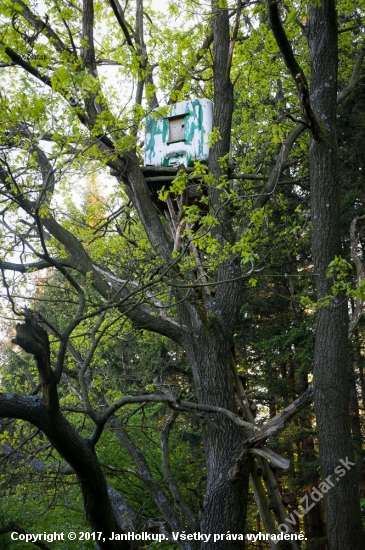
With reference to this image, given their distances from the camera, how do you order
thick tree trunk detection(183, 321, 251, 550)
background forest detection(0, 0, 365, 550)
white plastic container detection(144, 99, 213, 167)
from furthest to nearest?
white plastic container detection(144, 99, 213, 167) → thick tree trunk detection(183, 321, 251, 550) → background forest detection(0, 0, 365, 550)

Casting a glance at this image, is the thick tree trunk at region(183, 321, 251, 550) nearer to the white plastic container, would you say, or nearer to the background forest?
the background forest

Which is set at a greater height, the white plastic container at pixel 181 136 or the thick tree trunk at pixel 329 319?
the white plastic container at pixel 181 136

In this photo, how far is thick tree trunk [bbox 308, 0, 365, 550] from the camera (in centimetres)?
442

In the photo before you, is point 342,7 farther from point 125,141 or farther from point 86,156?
point 86,156

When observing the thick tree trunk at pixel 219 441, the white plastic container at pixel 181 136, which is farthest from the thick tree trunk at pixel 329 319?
the white plastic container at pixel 181 136

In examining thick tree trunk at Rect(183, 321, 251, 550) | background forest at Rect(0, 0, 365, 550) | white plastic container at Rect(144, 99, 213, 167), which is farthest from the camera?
white plastic container at Rect(144, 99, 213, 167)

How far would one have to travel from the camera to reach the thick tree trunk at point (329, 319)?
442 cm

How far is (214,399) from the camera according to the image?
5.04 m

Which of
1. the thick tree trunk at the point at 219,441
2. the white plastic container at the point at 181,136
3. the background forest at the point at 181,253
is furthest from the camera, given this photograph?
the white plastic container at the point at 181,136

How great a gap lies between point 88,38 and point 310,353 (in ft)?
17.9

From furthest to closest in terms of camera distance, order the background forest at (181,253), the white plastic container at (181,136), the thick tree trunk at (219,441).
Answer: the white plastic container at (181,136) < the thick tree trunk at (219,441) < the background forest at (181,253)

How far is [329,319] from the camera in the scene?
4793 mm

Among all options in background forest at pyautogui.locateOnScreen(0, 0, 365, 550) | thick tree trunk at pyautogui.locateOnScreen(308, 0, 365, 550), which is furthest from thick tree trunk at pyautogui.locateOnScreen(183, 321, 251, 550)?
thick tree trunk at pyautogui.locateOnScreen(308, 0, 365, 550)

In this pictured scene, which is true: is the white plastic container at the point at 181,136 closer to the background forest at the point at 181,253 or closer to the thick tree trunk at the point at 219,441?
the background forest at the point at 181,253
